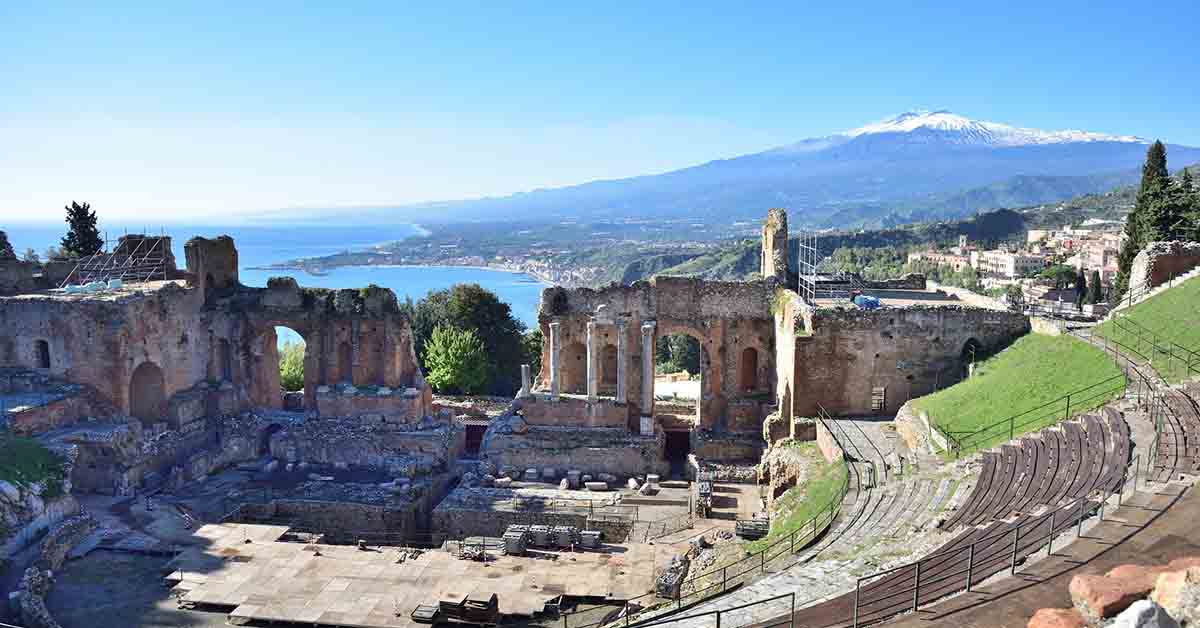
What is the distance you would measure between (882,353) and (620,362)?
9.80 meters

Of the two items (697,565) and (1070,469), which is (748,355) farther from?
(1070,469)

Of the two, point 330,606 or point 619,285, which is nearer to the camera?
point 330,606

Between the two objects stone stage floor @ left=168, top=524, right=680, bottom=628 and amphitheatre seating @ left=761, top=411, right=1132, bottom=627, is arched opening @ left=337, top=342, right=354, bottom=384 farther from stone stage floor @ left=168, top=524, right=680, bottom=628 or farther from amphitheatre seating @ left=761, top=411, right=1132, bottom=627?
amphitheatre seating @ left=761, top=411, right=1132, bottom=627

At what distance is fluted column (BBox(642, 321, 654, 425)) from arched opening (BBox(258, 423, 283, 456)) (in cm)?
1466

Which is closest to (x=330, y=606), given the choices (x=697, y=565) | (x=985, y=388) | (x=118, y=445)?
(x=697, y=565)

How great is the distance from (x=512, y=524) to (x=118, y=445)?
13885mm

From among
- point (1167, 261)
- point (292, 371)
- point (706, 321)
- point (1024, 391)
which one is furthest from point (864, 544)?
point (292, 371)

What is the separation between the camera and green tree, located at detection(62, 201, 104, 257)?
162ft

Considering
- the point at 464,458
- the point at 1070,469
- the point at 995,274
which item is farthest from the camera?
the point at 995,274

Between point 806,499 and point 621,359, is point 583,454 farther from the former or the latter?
point 806,499

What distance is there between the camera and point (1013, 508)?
54.7 ft

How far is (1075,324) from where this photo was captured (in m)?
29.5

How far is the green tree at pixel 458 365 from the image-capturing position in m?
44.4

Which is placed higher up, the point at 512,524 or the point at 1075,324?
the point at 1075,324
